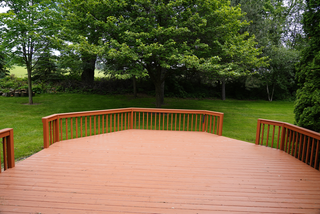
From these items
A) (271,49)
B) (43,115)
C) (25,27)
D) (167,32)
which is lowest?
(43,115)

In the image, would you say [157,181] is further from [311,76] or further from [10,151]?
[311,76]

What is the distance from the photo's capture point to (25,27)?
10242 millimetres

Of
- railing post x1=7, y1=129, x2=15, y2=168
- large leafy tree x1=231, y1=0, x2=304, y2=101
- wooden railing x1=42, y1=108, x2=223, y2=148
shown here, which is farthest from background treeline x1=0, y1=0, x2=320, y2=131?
railing post x1=7, y1=129, x2=15, y2=168

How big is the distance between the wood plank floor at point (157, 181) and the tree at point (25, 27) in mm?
7969

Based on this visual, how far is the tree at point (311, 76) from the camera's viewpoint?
476 centimetres

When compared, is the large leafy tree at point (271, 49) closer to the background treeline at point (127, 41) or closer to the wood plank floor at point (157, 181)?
the background treeline at point (127, 41)

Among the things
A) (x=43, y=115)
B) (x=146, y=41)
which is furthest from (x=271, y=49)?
Answer: (x=43, y=115)

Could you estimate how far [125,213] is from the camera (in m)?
2.51

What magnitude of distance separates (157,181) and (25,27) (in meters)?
10.7

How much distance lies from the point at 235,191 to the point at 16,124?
8238mm

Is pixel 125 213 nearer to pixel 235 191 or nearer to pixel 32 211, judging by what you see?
pixel 32 211

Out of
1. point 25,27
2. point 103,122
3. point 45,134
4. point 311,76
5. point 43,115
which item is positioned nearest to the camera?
point 45,134

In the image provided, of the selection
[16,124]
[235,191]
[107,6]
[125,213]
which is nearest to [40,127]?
[16,124]

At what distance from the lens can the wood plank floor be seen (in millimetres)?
2682
